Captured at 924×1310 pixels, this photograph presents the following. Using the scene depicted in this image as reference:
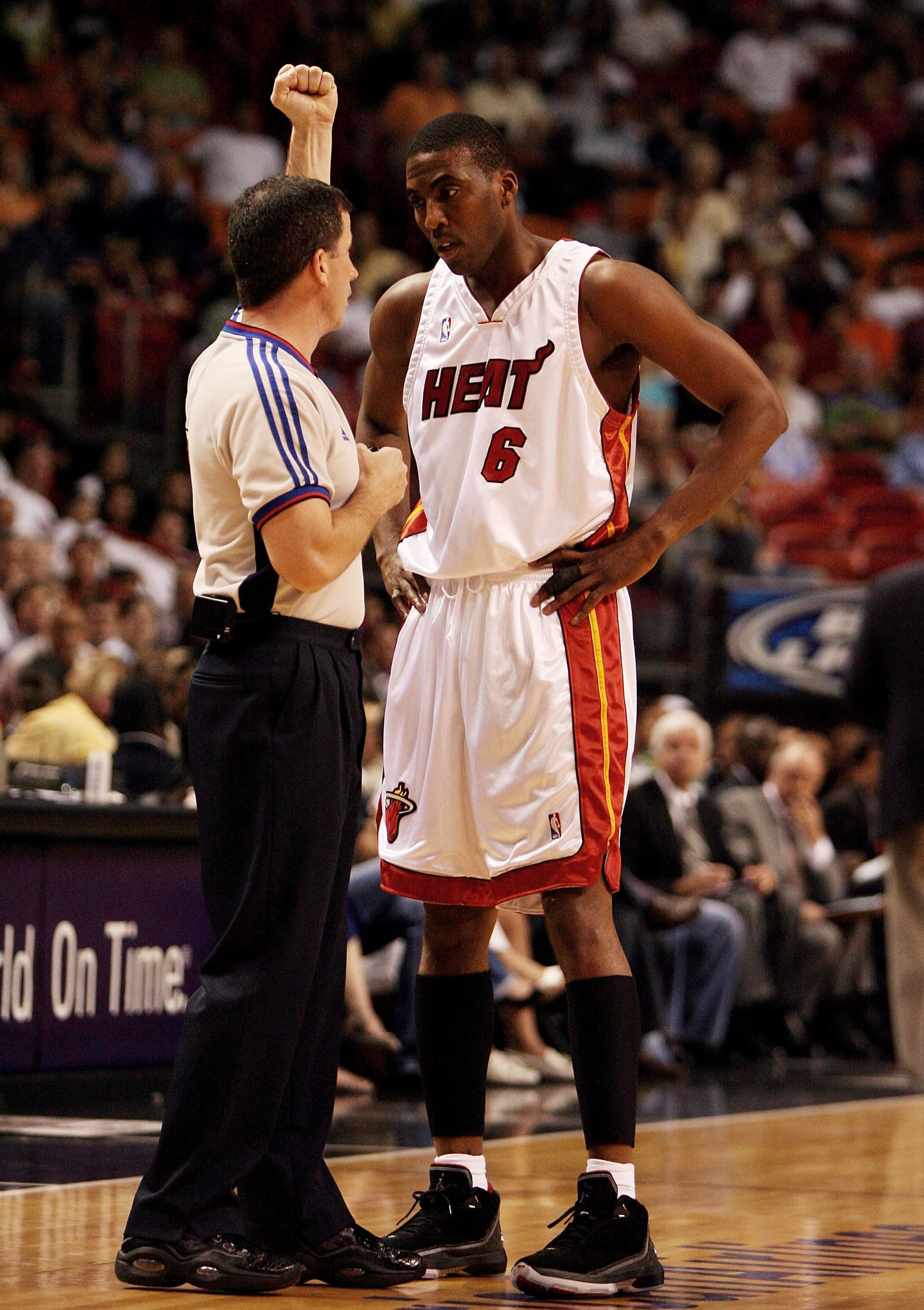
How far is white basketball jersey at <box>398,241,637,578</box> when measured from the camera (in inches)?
158

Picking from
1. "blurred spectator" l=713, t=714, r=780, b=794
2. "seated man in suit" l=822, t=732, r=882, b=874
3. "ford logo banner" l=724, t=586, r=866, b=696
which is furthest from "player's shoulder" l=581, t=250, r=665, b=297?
"ford logo banner" l=724, t=586, r=866, b=696

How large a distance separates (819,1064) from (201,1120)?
6699mm

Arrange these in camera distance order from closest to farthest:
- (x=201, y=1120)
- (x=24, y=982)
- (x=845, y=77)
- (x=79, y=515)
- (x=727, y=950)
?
(x=201, y=1120), (x=24, y=982), (x=727, y=950), (x=79, y=515), (x=845, y=77)

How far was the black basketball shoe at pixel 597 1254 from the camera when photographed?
11.8ft

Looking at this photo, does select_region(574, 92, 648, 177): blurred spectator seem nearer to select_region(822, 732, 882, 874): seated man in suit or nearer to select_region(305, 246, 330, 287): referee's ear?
select_region(822, 732, 882, 874): seated man in suit

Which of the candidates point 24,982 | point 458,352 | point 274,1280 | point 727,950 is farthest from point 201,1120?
point 727,950

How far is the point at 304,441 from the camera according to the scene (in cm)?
356

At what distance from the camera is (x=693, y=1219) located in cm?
463

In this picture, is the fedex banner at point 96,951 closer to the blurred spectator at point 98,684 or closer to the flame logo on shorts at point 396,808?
the blurred spectator at point 98,684

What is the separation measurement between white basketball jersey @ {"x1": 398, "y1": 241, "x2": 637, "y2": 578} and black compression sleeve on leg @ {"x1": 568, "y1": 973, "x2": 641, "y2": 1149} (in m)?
0.86

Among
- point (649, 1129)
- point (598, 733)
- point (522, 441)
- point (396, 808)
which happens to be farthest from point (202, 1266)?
point (649, 1129)

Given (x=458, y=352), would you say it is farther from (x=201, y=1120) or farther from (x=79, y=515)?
(x=79, y=515)

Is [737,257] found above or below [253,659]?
above

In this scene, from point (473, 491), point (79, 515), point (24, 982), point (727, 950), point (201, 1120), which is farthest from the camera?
point (79, 515)
